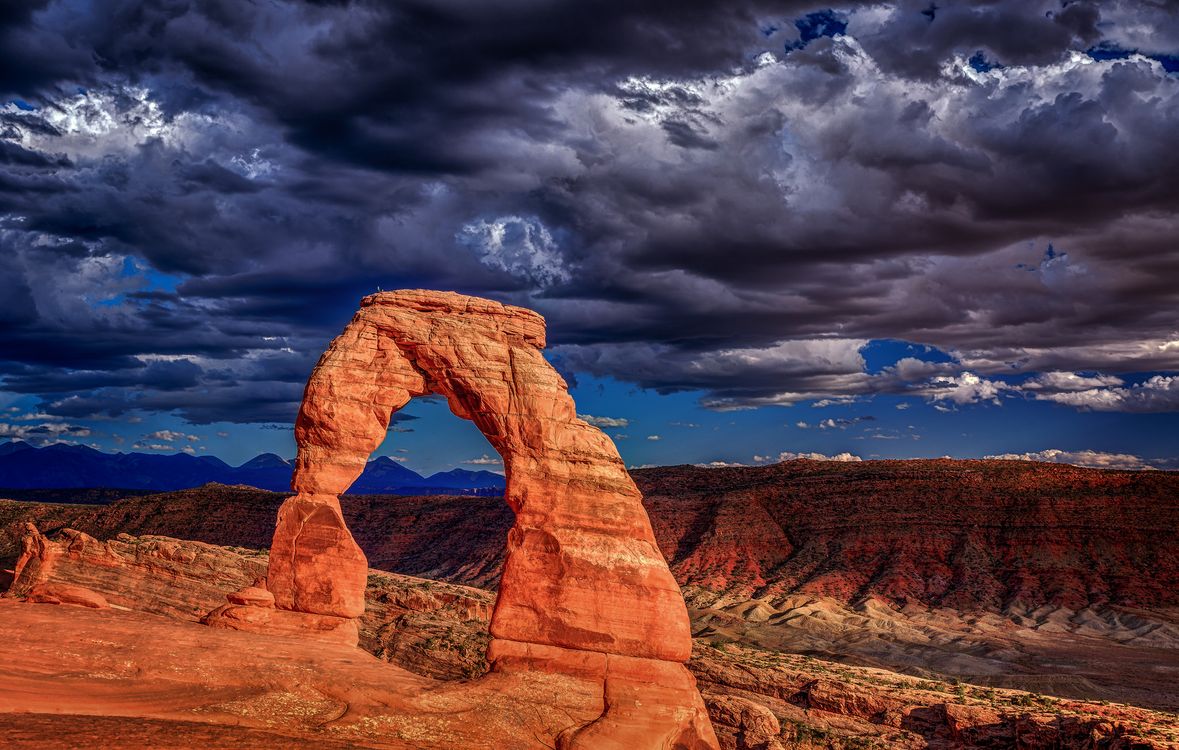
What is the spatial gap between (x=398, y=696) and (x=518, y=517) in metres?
6.35

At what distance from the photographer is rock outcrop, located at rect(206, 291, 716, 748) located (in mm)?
24422

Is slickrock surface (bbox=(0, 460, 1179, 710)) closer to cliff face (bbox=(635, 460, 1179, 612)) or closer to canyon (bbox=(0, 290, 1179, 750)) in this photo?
cliff face (bbox=(635, 460, 1179, 612))

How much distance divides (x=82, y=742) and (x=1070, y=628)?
270 feet

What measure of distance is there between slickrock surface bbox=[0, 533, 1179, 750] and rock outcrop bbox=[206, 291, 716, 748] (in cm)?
109

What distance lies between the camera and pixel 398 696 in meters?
20.7

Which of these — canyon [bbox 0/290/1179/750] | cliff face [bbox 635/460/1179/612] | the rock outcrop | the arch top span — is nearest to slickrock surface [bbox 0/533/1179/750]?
canyon [bbox 0/290/1179/750]

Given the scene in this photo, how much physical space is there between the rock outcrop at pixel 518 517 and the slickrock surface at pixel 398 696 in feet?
3.56

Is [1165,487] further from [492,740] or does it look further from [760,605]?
[492,740]

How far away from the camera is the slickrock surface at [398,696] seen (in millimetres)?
18297

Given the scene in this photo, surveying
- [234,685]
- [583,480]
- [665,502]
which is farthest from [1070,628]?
[234,685]

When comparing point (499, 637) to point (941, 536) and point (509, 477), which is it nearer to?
point (509, 477)

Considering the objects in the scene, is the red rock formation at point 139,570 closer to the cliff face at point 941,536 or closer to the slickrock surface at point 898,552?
the slickrock surface at point 898,552

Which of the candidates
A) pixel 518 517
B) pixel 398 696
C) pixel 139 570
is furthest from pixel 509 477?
pixel 139 570

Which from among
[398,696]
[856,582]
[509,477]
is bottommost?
[398,696]
